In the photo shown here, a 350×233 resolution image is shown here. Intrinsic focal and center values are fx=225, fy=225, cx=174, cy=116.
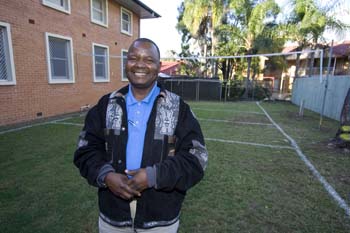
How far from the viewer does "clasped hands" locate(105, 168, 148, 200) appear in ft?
3.80

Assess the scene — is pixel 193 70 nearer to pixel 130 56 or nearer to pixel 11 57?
pixel 11 57

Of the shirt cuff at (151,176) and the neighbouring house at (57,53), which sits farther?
the neighbouring house at (57,53)

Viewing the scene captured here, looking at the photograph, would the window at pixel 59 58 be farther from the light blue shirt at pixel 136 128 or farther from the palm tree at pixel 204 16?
the palm tree at pixel 204 16

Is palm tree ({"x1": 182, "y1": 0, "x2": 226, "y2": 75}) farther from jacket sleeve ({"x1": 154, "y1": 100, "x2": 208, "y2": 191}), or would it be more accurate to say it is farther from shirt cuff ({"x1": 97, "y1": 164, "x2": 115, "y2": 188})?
shirt cuff ({"x1": 97, "y1": 164, "x2": 115, "y2": 188})

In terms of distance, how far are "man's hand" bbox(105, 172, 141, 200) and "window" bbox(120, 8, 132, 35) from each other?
40.4 feet

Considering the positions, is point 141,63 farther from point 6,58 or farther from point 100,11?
point 100,11

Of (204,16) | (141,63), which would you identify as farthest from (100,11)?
(141,63)

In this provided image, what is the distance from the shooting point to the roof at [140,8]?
11516 mm

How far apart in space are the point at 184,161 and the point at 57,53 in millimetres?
8686

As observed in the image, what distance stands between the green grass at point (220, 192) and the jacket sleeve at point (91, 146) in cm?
131

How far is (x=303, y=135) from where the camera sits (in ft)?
20.9

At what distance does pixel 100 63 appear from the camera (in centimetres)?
1092

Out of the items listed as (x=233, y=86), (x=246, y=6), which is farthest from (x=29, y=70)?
(x=246, y=6)

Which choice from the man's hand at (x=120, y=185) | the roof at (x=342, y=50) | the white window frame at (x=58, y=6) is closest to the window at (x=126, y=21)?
the white window frame at (x=58, y=6)
